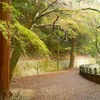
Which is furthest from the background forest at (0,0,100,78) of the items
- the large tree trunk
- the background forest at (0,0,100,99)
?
the large tree trunk

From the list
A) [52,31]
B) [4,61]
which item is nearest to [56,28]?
[52,31]

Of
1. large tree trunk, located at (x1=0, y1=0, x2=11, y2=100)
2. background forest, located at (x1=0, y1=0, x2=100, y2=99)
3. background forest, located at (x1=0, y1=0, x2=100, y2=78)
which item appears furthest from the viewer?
background forest, located at (x1=0, y1=0, x2=100, y2=78)

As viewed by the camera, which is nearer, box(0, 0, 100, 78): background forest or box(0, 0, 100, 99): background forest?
box(0, 0, 100, 99): background forest

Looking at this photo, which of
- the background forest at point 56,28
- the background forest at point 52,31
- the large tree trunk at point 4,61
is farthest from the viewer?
the background forest at point 56,28

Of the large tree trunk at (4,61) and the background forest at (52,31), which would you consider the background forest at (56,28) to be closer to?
the background forest at (52,31)

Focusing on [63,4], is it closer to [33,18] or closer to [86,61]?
[33,18]

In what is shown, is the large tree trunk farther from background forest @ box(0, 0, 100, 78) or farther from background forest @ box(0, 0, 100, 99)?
background forest @ box(0, 0, 100, 78)

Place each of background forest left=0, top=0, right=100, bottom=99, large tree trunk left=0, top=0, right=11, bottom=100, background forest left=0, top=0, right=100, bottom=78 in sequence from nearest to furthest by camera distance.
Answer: large tree trunk left=0, top=0, right=11, bottom=100
background forest left=0, top=0, right=100, bottom=99
background forest left=0, top=0, right=100, bottom=78

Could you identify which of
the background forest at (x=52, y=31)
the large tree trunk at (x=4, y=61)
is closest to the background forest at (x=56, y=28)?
the background forest at (x=52, y=31)

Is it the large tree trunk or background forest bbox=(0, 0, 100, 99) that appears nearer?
the large tree trunk

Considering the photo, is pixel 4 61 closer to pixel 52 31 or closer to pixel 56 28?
pixel 52 31

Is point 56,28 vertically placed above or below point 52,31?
above

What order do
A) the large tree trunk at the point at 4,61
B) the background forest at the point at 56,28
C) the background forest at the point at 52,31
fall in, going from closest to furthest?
the large tree trunk at the point at 4,61, the background forest at the point at 52,31, the background forest at the point at 56,28

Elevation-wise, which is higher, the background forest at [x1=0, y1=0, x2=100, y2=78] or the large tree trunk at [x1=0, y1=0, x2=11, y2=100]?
the background forest at [x1=0, y1=0, x2=100, y2=78]
